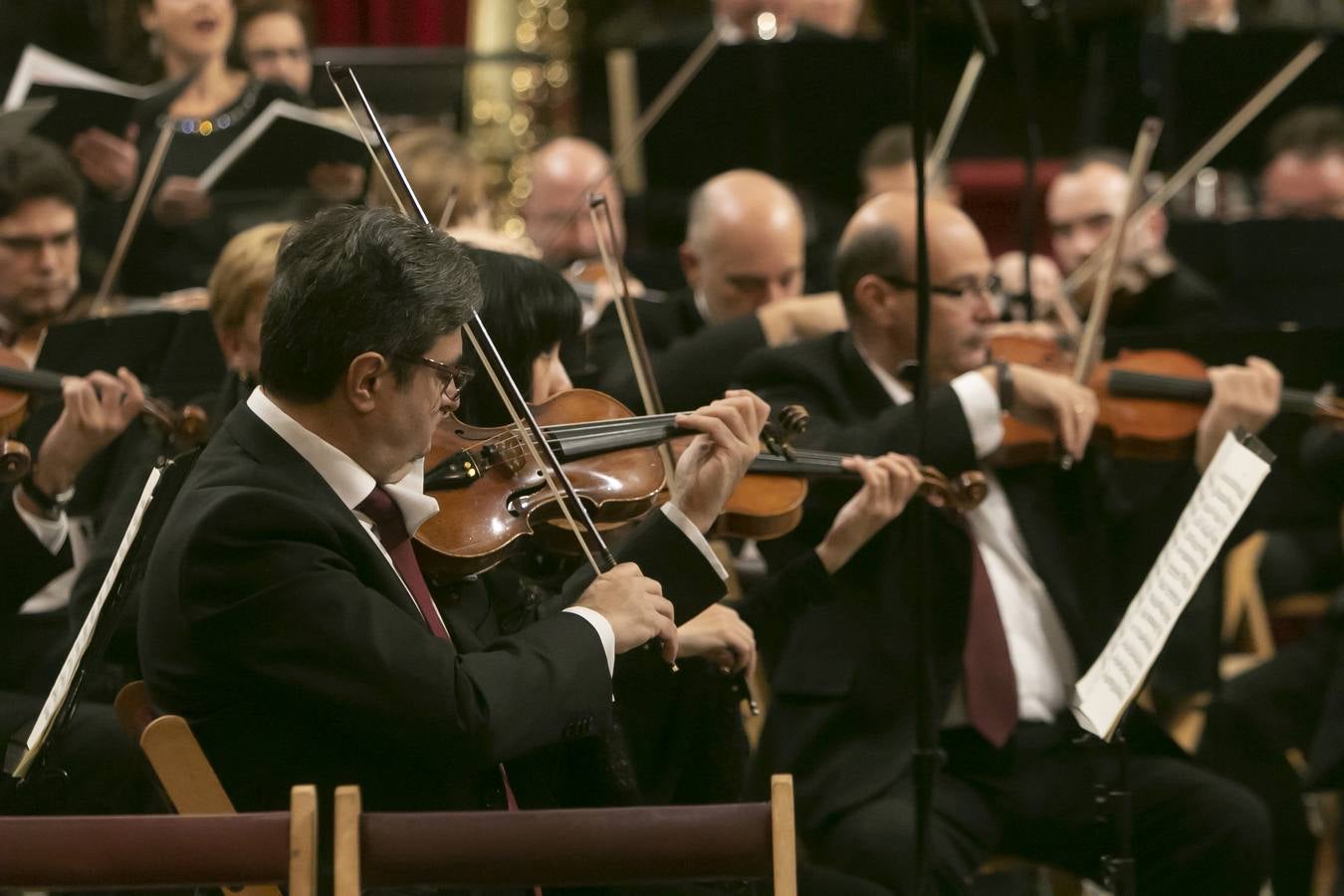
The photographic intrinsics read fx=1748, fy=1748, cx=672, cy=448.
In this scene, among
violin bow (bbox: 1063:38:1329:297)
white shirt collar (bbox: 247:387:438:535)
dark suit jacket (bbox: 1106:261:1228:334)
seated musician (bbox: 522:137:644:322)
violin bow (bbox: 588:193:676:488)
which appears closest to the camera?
white shirt collar (bbox: 247:387:438:535)

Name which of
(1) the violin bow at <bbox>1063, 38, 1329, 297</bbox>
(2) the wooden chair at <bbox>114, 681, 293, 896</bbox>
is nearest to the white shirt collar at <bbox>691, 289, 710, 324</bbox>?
(1) the violin bow at <bbox>1063, 38, 1329, 297</bbox>

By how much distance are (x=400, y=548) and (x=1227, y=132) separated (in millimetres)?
3443

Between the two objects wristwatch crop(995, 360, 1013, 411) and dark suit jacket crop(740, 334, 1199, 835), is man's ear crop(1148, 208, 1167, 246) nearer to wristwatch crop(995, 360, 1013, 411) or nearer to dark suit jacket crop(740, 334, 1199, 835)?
wristwatch crop(995, 360, 1013, 411)

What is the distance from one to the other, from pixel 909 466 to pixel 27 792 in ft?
4.21

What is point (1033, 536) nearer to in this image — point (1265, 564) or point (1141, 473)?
point (1141, 473)

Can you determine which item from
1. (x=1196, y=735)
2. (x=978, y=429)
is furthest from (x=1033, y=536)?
(x=1196, y=735)

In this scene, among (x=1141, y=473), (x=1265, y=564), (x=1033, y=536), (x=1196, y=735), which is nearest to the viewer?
(x=1033, y=536)

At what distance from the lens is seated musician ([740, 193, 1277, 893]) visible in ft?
8.96

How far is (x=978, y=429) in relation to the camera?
9.21 feet

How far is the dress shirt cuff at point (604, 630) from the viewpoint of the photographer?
1888 mm

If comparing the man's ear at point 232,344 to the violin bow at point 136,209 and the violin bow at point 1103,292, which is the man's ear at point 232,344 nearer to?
the violin bow at point 136,209

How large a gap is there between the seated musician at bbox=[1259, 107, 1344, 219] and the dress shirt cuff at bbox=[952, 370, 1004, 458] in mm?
2514

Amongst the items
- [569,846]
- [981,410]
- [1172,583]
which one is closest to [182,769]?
[569,846]

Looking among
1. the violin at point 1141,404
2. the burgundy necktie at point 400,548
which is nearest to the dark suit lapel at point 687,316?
the violin at point 1141,404
